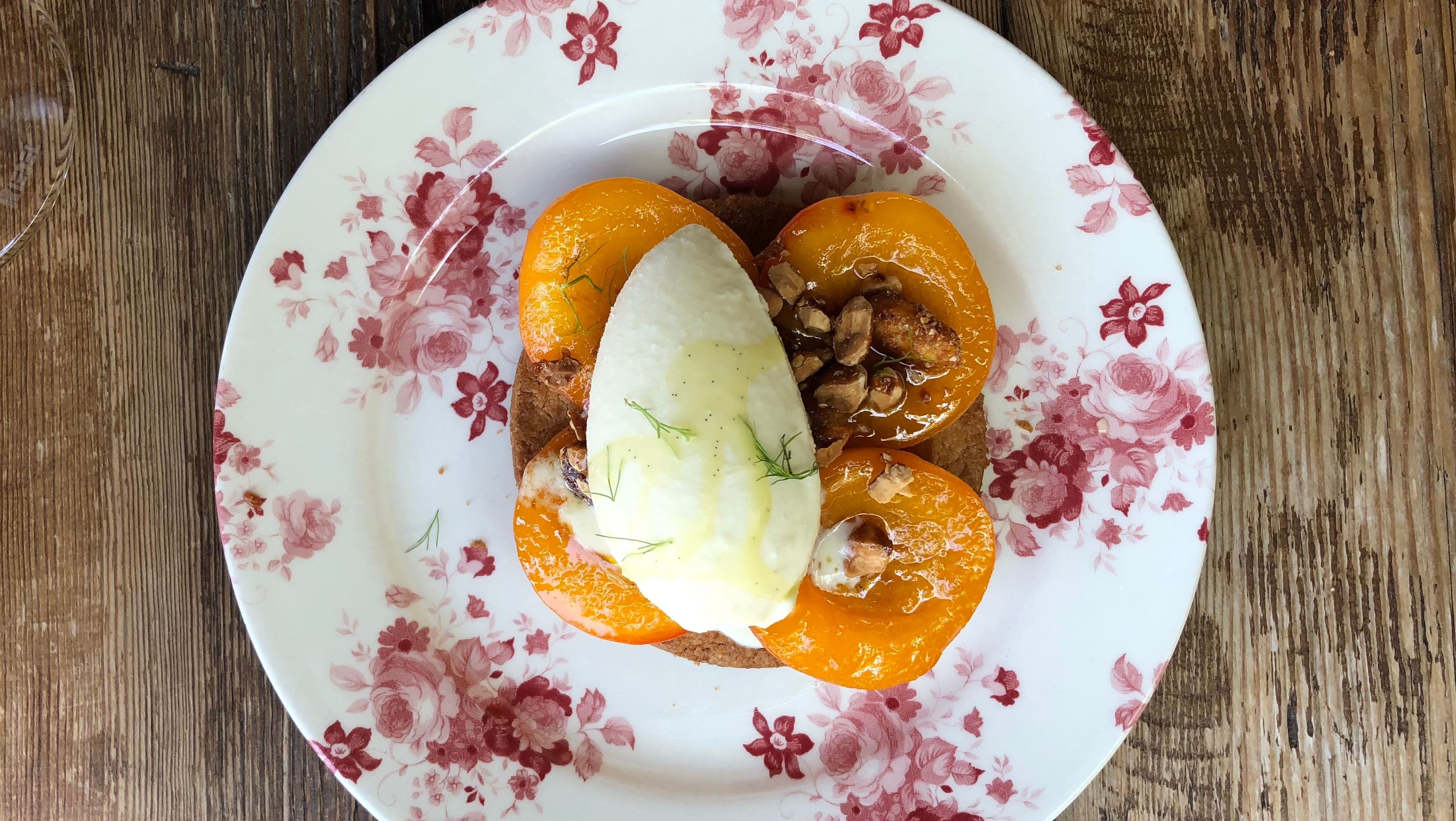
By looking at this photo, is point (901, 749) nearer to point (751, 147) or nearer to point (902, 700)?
point (902, 700)

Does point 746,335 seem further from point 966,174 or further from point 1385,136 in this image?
point 1385,136

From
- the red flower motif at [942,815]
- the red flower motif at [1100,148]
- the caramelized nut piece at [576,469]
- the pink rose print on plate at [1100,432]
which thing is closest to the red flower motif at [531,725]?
the caramelized nut piece at [576,469]

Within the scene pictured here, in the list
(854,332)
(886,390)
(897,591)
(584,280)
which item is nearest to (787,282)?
(854,332)

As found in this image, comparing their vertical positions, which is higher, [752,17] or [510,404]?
[752,17]

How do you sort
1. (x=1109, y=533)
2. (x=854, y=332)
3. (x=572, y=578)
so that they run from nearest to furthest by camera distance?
1. (x=854, y=332)
2. (x=572, y=578)
3. (x=1109, y=533)

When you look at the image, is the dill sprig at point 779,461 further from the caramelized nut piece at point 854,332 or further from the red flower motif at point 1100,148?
the red flower motif at point 1100,148

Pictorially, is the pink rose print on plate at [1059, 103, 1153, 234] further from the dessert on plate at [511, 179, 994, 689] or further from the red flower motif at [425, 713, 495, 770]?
the red flower motif at [425, 713, 495, 770]
